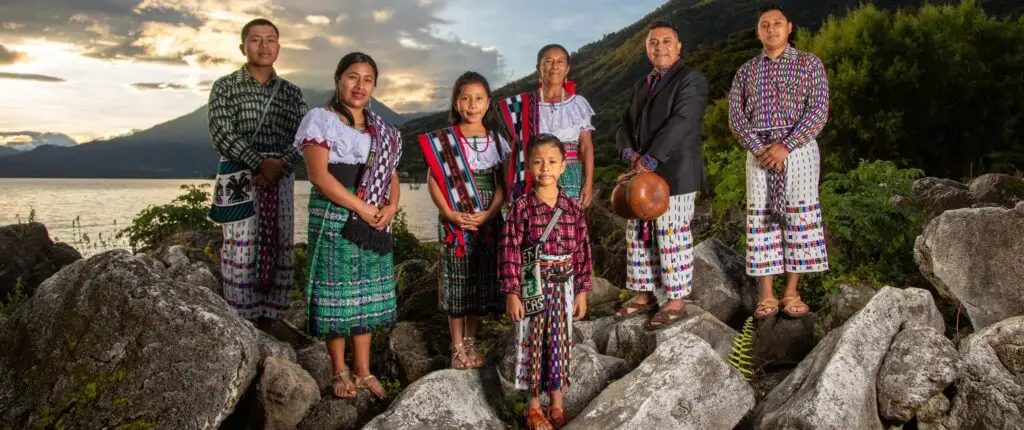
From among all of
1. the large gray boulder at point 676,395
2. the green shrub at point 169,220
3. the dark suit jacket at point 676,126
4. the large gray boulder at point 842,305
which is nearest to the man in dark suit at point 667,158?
the dark suit jacket at point 676,126

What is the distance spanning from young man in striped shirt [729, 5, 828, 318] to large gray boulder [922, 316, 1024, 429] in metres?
1.18

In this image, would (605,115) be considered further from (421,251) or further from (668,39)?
(668,39)

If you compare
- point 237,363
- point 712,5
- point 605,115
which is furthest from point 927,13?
point 712,5

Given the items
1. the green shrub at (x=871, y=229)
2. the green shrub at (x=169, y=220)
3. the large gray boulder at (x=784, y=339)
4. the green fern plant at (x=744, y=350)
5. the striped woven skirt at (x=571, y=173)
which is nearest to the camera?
the green fern plant at (x=744, y=350)

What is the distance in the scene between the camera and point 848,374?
430 cm

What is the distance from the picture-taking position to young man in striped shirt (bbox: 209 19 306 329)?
5293 mm

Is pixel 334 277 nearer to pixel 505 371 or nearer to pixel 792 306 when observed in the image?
pixel 505 371

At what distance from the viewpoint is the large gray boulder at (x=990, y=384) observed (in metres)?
4.23

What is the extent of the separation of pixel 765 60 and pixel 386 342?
143 inches

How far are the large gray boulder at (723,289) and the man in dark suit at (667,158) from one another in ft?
2.44

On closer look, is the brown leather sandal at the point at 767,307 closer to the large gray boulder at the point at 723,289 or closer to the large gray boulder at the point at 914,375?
the large gray boulder at the point at 723,289

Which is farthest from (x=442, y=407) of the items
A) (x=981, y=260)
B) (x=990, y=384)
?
(x=981, y=260)

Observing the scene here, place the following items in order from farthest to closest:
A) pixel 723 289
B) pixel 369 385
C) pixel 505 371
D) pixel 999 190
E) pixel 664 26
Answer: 1. pixel 999 190
2. pixel 723 289
3. pixel 664 26
4. pixel 505 371
5. pixel 369 385

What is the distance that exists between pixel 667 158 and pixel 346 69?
2.34 meters
